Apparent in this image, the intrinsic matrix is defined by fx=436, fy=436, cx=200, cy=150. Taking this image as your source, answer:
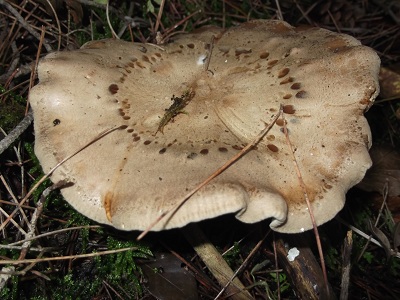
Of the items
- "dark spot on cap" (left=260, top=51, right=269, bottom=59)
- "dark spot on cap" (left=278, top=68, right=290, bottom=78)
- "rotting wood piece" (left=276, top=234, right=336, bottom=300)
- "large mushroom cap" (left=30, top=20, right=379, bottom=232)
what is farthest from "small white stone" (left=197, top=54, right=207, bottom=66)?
"rotting wood piece" (left=276, top=234, right=336, bottom=300)

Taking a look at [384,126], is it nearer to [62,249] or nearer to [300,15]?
[300,15]

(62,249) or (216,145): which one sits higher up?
(216,145)

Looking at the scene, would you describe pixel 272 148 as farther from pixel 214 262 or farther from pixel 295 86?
pixel 214 262

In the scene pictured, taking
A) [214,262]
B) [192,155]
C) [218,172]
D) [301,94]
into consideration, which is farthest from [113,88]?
[214,262]

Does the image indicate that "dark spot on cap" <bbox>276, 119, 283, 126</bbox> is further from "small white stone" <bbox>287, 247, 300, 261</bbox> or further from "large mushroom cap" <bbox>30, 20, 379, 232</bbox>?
"small white stone" <bbox>287, 247, 300, 261</bbox>

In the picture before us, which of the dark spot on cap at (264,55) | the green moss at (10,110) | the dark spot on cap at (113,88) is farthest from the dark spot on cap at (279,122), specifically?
the green moss at (10,110)

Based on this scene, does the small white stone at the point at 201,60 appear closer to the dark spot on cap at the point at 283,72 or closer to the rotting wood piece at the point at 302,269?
the dark spot on cap at the point at 283,72

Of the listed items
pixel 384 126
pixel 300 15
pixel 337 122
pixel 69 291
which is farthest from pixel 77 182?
pixel 300 15
